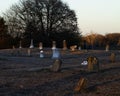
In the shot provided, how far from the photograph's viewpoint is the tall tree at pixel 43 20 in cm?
7562

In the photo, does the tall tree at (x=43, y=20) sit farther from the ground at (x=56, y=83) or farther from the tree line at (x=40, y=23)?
the ground at (x=56, y=83)

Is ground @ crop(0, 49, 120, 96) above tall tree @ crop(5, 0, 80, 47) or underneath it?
underneath

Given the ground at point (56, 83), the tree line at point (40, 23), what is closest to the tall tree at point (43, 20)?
the tree line at point (40, 23)

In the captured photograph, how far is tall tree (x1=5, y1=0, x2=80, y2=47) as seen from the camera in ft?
248

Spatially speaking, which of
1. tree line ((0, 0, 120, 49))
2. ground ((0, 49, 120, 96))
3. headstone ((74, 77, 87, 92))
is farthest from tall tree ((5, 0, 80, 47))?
headstone ((74, 77, 87, 92))

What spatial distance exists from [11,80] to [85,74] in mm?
3881

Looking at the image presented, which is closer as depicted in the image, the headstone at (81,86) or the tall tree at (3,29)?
the headstone at (81,86)

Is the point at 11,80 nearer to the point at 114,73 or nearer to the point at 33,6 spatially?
the point at 114,73

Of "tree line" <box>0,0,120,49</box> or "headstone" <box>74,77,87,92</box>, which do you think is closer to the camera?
"headstone" <box>74,77,87,92</box>

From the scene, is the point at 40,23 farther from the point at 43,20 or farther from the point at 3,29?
the point at 3,29

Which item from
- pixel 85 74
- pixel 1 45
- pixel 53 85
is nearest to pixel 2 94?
pixel 53 85

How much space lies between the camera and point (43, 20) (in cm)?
7681

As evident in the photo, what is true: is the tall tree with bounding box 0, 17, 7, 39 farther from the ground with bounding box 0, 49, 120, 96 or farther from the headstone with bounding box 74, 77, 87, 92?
the headstone with bounding box 74, 77, 87, 92

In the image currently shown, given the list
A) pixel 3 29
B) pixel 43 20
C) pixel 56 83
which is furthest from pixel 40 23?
pixel 56 83
